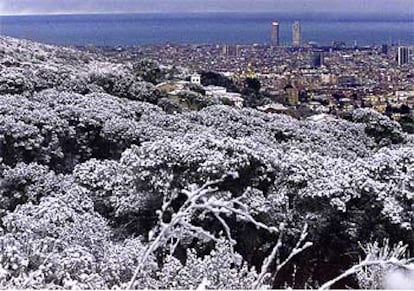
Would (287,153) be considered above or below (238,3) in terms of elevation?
below

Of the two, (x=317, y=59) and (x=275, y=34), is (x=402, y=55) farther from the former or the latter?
(x=275, y=34)

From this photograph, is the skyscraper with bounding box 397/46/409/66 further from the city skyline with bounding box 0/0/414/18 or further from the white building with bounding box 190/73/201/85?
the white building with bounding box 190/73/201/85

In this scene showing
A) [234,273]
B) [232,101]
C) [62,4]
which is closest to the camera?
[234,273]

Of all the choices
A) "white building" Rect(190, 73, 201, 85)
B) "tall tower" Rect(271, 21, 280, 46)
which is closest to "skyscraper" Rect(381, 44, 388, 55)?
"tall tower" Rect(271, 21, 280, 46)

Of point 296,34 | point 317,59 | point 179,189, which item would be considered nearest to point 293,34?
point 296,34

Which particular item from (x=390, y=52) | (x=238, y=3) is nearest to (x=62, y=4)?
(x=238, y=3)

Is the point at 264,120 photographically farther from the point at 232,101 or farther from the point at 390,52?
the point at 390,52

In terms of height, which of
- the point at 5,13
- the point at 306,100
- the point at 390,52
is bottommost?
the point at 306,100
